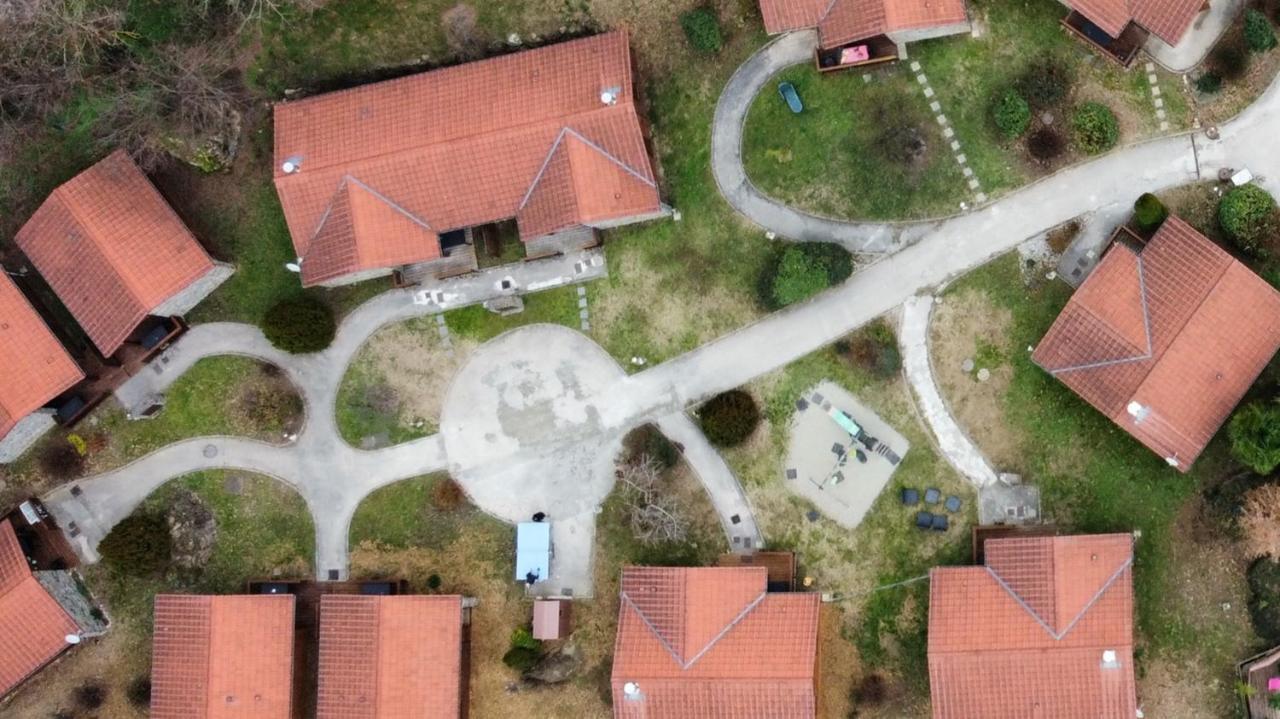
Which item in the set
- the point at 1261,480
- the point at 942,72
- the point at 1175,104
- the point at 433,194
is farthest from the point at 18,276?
the point at 1261,480

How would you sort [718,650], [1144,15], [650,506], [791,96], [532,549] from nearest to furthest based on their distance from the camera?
[1144,15], [718,650], [650,506], [791,96], [532,549]

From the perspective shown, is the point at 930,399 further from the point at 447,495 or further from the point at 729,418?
the point at 447,495

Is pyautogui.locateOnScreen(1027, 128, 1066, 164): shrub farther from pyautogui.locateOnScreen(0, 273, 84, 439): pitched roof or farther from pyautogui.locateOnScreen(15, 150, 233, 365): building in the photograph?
pyautogui.locateOnScreen(0, 273, 84, 439): pitched roof

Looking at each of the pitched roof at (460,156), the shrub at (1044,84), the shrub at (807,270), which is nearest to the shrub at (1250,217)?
the shrub at (1044,84)

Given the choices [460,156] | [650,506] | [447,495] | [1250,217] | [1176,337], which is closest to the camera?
[1176,337]

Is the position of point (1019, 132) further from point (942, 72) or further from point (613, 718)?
point (613, 718)

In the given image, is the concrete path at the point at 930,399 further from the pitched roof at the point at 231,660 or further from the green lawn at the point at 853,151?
the pitched roof at the point at 231,660

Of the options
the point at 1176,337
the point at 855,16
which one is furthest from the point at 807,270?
the point at 1176,337

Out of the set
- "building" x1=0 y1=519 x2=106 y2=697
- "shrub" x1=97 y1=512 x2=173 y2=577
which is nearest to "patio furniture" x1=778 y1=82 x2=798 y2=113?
"shrub" x1=97 y1=512 x2=173 y2=577
